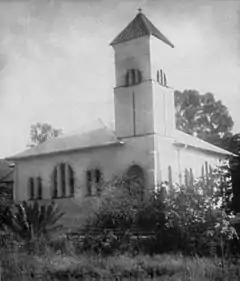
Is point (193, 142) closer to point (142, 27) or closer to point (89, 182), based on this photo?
point (89, 182)


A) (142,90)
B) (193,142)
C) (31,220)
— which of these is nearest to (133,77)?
(142,90)

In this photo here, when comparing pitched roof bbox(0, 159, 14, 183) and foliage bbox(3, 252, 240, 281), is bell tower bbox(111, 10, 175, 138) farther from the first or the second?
foliage bbox(3, 252, 240, 281)

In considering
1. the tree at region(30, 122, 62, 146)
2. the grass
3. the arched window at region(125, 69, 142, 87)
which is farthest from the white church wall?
the grass

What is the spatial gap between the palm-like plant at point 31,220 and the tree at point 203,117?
5.19ft

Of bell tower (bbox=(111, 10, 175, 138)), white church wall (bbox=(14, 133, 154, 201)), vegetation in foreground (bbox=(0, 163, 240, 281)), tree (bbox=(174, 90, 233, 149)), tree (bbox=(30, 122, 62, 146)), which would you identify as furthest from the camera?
bell tower (bbox=(111, 10, 175, 138))

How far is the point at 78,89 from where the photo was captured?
4.36 metres

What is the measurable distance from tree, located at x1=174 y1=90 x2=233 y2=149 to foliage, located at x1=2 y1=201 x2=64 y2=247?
160 cm

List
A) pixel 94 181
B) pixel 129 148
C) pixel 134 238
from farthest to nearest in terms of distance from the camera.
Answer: pixel 129 148
pixel 94 181
pixel 134 238

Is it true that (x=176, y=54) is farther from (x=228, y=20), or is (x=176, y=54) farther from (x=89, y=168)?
(x=89, y=168)

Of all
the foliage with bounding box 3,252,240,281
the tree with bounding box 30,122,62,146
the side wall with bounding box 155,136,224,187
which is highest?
the tree with bounding box 30,122,62,146

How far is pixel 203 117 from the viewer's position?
6000 millimetres

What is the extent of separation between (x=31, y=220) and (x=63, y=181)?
658 mm

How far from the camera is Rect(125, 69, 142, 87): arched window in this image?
6.26m

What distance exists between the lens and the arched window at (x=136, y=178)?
20.8 feet
